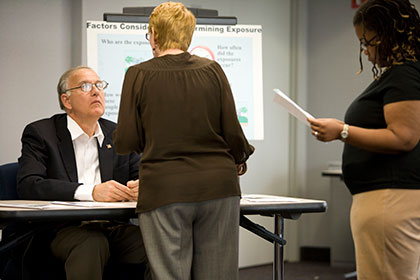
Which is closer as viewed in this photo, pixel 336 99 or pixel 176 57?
pixel 176 57

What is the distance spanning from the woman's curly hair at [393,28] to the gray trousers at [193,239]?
0.73 m

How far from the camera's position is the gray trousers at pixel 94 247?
2375 mm

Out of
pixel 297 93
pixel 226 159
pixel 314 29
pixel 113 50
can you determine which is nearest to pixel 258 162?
pixel 297 93

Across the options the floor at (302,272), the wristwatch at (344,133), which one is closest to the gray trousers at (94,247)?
the wristwatch at (344,133)

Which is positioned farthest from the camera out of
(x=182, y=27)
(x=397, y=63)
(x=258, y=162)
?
(x=258, y=162)

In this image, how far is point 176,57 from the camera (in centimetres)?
199

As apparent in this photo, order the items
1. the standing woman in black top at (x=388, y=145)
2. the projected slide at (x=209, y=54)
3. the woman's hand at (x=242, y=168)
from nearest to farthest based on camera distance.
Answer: the standing woman in black top at (x=388, y=145) → the woman's hand at (x=242, y=168) → the projected slide at (x=209, y=54)

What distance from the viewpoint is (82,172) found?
2838 millimetres

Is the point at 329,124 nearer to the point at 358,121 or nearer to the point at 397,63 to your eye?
the point at 358,121

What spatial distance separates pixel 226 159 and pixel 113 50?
2.25 m

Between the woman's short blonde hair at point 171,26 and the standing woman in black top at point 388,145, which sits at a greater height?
the woman's short blonde hair at point 171,26

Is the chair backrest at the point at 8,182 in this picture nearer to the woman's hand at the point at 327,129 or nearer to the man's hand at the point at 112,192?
the man's hand at the point at 112,192

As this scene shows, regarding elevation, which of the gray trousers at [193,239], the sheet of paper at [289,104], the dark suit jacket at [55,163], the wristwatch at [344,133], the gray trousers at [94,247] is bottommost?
the gray trousers at [94,247]

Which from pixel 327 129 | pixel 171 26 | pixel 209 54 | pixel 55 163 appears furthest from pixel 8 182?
pixel 209 54
